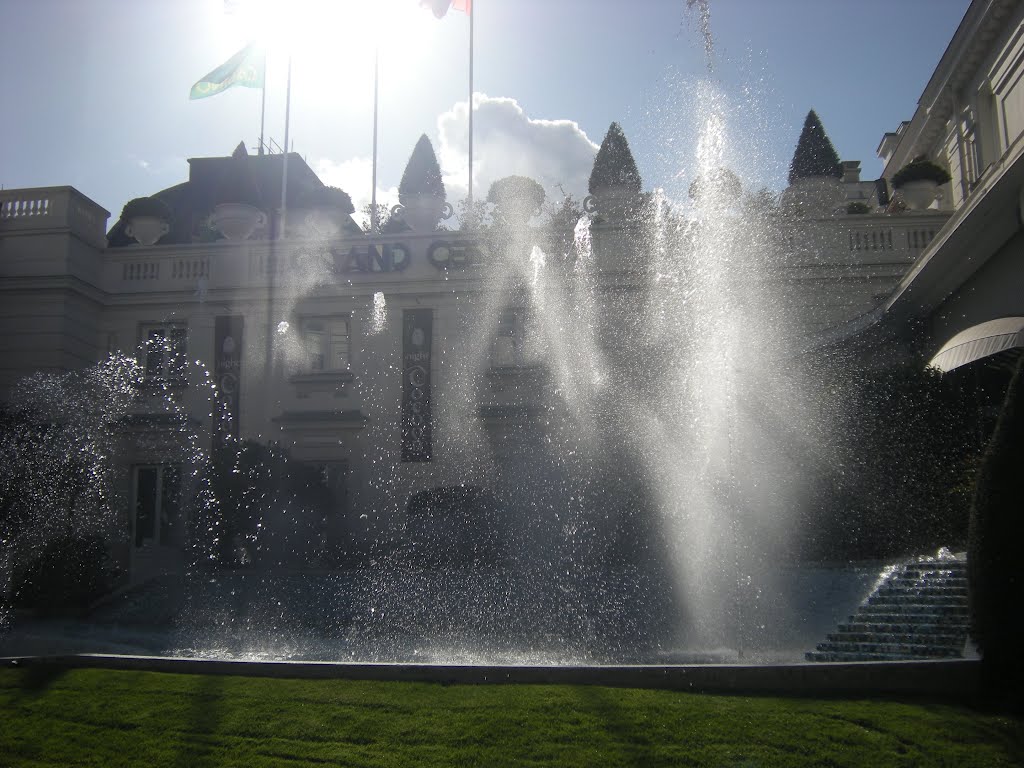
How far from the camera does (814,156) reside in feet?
87.5

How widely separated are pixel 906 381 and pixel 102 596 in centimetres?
1510

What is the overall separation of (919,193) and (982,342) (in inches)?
392

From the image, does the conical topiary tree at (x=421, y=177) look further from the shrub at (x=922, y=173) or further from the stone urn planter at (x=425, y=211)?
the shrub at (x=922, y=173)

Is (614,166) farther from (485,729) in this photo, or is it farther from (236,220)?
(485,729)

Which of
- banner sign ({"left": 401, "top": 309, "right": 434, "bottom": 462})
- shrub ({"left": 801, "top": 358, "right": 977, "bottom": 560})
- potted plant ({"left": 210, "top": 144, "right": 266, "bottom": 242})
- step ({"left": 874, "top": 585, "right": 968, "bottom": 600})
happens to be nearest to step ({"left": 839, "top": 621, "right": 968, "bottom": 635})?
step ({"left": 874, "top": 585, "right": 968, "bottom": 600})

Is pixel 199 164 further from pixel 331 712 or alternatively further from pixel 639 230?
pixel 331 712

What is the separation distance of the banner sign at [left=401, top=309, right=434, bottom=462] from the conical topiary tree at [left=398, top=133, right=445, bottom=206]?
4650mm

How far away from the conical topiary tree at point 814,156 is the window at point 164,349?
17.9 meters

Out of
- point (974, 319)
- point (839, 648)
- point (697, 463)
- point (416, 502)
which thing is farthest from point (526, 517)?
point (839, 648)

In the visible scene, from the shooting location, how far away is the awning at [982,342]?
1325 cm

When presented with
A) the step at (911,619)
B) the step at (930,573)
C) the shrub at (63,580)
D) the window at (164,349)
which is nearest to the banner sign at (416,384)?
the window at (164,349)

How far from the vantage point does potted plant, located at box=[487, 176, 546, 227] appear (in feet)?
84.7

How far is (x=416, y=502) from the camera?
21.2 metres

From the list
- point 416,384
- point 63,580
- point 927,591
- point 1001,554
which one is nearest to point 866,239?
point 416,384
